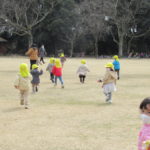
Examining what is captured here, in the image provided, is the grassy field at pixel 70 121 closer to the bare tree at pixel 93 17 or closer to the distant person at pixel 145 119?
the distant person at pixel 145 119

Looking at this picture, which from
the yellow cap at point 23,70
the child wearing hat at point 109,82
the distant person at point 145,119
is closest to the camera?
the distant person at point 145,119

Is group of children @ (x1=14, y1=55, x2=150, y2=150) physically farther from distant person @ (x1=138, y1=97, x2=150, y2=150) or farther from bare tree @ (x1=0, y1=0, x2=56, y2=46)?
bare tree @ (x1=0, y1=0, x2=56, y2=46)

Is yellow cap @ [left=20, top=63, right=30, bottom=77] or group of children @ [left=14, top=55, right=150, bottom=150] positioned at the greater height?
yellow cap @ [left=20, top=63, right=30, bottom=77]

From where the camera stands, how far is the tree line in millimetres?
50531

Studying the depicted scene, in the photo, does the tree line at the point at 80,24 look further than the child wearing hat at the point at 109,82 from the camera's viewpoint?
Yes

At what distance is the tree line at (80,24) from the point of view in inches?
1989

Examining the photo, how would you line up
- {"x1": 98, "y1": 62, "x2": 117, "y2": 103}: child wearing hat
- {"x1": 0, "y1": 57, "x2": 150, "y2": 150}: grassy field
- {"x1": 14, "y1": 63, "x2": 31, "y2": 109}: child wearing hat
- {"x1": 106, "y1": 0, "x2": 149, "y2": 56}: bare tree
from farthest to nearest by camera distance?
1. {"x1": 106, "y1": 0, "x2": 149, "y2": 56}: bare tree
2. {"x1": 98, "y1": 62, "x2": 117, "y2": 103}: child wearing hat
3. {"x1": 14, "y1": 63, "x2": 31, "y2": 109}: child wearing hat
4. {"x1": 0, "y1": 57, "x2": 150, "y2": 150}: grassy field

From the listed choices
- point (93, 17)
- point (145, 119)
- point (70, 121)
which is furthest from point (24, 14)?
point (145, 119)

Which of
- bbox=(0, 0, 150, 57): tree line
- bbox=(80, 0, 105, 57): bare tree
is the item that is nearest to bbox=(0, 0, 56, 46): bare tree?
bbox=(0, 0, 150, 57): tree line

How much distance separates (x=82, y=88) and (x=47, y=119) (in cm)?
620

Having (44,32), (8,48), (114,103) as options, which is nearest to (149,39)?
(44,32)

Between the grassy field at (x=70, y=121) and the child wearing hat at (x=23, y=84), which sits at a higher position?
the child wearing hat at (x=23, y=84)

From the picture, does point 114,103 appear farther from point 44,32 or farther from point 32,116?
point 44,32

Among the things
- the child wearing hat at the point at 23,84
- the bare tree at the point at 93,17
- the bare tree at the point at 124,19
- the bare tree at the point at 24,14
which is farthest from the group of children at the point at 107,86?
the bare tree at the point at 24,14
